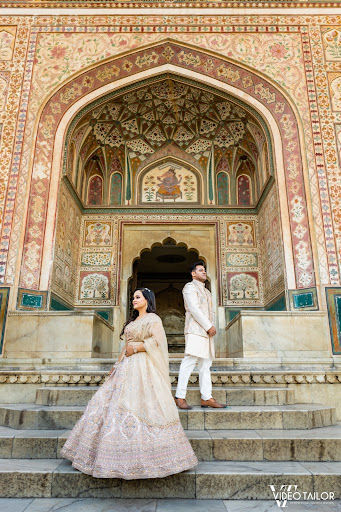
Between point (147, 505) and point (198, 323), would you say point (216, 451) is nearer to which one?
point (147, 505)

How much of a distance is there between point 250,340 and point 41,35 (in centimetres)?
685

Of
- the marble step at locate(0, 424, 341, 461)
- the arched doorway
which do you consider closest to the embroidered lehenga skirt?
the marble step at locate(0, 424, 341, 461)

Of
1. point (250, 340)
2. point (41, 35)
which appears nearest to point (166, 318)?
point (250, 340)

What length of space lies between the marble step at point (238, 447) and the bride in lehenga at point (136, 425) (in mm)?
415

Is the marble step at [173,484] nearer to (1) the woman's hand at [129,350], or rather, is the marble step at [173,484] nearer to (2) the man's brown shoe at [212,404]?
(1) the woman's hand at [129,350]

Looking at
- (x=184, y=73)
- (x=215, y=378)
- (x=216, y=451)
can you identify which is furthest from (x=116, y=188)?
(x=216, y=451)

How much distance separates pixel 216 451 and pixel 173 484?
1.81ft

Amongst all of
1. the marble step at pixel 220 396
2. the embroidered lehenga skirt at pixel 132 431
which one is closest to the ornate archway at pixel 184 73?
the marble step at pixel 220 396

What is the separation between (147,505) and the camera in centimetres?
229

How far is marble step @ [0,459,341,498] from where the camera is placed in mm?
2426

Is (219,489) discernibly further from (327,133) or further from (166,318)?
(166,318)

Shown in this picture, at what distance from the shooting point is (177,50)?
25.4 feet

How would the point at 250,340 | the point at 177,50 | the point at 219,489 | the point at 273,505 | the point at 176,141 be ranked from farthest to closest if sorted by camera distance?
1. the point at 176,141
2. the point at 177,50
3. the point at 250,340
4. the point at 219,489
5. the point at 273,505

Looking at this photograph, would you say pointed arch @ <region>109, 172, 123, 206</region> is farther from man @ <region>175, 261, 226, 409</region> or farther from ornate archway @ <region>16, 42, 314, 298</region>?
man @ <region>175, 261, 226, 409</region>
